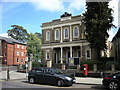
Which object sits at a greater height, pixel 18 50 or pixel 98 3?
pixel 98 3

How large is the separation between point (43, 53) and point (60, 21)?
8.79 m

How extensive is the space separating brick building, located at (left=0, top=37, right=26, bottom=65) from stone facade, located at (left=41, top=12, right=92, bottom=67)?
25.0 metres

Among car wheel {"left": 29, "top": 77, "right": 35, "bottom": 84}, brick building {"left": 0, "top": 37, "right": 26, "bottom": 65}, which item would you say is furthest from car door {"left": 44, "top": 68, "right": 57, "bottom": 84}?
brick building {"left": 0, "top": 37, "right": 26, "bottom": 65}

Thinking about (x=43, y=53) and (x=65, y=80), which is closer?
(x=65, y=80)

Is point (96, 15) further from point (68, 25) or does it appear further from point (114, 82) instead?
point (114, 82)

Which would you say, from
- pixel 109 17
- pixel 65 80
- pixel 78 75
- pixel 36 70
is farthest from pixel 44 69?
pixel 109 17

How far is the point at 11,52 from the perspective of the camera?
2596 inches

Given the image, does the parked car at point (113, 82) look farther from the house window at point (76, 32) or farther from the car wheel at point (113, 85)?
the house window at point (76, 32)

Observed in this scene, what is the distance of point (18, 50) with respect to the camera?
230 feet

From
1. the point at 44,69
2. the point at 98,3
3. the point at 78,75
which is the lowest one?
the point at 78,75

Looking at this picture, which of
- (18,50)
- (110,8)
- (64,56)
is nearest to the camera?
(110,8)

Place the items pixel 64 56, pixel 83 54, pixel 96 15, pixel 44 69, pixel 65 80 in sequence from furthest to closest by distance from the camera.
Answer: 1. pixel 64 56
2. pixel 83 54
3. pixel 96 15
4. pixel 44 69
5. pixel 65 80

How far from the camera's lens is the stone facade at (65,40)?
38031 mm

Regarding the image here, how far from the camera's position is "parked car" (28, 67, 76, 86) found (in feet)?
50.5
